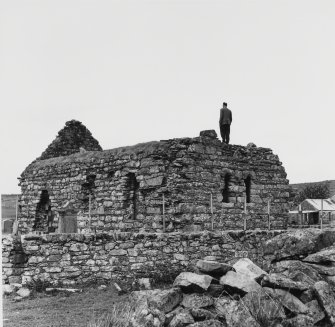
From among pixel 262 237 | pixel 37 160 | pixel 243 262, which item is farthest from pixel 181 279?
pixel 37 160

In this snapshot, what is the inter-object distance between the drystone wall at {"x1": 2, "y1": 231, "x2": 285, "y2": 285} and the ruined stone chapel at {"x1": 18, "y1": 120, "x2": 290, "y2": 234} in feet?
5.23

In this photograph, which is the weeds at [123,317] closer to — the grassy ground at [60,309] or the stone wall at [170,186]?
the grassy ground at [60,309]

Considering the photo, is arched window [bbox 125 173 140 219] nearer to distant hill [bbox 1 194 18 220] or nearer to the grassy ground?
the grassy ground

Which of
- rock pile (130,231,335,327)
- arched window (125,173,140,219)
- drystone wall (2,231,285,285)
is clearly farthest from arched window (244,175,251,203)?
rock pile (130,231,335,327)

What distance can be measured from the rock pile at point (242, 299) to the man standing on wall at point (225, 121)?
29.5ft

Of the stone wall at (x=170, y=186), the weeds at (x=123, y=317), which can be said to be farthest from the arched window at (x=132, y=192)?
the weeds at (x=123, y=317)

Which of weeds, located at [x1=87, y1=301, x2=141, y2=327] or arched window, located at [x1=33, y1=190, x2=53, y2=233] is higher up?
arched window, located at [x1=33, y1=190, x2=53, y2=233]

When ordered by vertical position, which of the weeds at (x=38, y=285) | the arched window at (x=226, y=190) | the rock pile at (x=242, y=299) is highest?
the arched window at (x=226, y=190)

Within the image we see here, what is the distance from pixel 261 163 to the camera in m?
17.4

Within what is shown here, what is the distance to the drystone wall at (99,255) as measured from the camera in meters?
12.6

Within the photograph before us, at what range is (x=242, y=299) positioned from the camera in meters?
7.76

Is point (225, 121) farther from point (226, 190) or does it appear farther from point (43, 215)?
point (43, 215)

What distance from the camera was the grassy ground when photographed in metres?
9.18

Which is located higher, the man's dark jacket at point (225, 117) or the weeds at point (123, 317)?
the man's dark jacket at point (225, 117)
